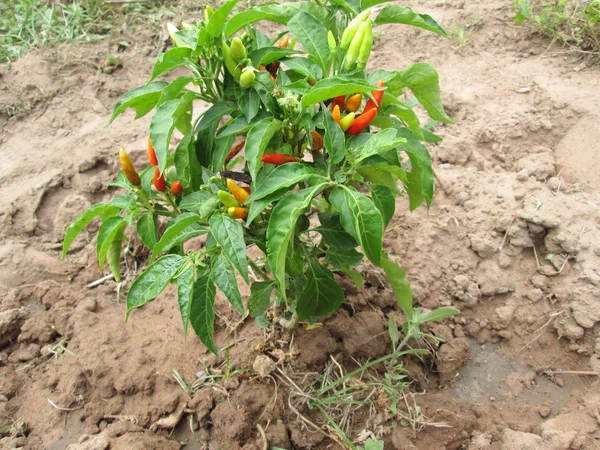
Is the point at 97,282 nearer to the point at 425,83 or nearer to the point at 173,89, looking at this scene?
the point at 173,89

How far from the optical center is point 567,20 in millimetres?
3264

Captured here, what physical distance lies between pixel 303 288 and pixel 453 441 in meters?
0.83

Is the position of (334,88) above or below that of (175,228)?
above

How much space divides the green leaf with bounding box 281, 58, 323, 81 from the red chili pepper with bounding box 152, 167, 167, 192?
0.52m

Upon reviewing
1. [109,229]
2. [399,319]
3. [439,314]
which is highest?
[109,229]

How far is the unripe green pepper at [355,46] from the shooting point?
1357mm

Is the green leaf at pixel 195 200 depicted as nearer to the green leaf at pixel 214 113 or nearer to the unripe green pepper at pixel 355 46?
the green leaf at pixel 214 113

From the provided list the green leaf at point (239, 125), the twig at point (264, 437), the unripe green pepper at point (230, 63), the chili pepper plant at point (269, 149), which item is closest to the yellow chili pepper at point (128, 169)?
the chili pepper plant at point (269, 149)

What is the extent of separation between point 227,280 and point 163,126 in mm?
479

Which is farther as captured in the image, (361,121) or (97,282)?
(97,282)

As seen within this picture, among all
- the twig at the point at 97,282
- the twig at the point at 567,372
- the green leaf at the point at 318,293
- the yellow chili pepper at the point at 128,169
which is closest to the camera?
the yellow chili pepper at the point at 128,169

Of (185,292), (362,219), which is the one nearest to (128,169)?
(185,292)

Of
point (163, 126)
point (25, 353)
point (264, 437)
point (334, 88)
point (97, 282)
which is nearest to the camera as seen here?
point (334, 88)

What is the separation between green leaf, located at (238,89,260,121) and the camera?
1.39m
